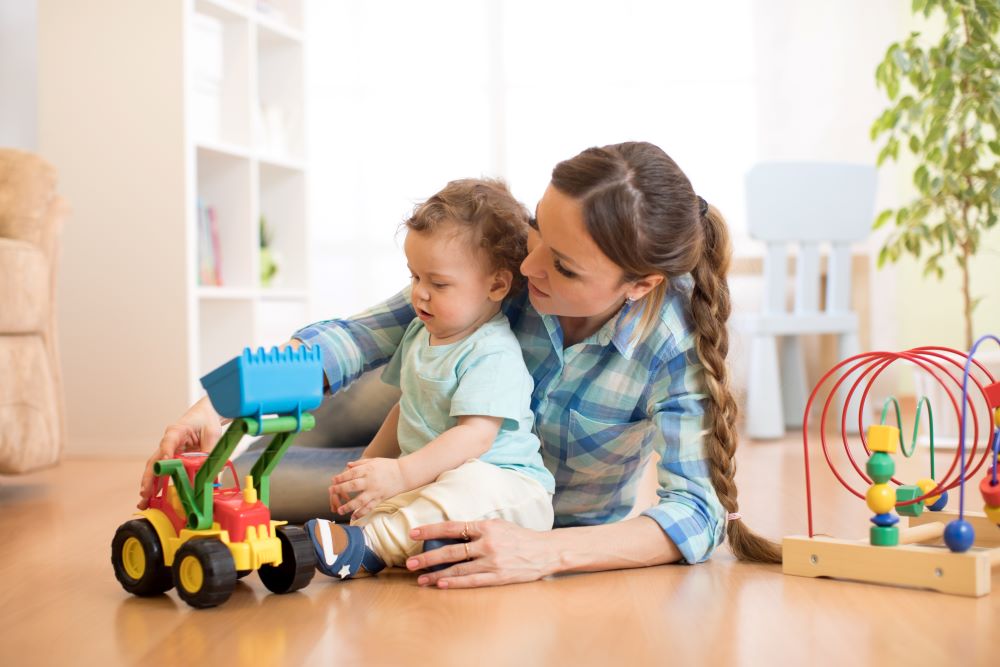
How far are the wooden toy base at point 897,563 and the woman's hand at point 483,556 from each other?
343 mm

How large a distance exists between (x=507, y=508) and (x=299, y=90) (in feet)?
8.99

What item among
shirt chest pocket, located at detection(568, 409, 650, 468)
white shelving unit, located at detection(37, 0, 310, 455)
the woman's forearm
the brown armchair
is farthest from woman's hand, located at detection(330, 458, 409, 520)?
white shelving unit, located at detection(37, 0, 310, 455)

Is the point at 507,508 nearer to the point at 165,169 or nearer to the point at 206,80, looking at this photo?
the point at 165,169

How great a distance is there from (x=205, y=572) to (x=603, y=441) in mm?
602

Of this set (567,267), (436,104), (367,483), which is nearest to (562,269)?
(567,267)

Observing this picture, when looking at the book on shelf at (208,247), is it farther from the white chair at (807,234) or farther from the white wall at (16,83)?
the white chair at (807,234)

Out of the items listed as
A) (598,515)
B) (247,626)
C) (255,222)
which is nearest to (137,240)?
(255,222)

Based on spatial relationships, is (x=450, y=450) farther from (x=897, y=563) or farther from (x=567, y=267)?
(x=897, y=563)

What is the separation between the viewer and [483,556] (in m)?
1.31

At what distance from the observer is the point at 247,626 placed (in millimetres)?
1152

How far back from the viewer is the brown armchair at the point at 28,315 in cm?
236

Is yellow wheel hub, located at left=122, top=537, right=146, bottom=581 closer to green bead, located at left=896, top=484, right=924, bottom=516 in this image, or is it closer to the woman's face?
the woman's face

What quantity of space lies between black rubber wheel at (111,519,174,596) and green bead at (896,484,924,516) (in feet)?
3.38

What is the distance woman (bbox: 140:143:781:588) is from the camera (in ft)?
4.33
